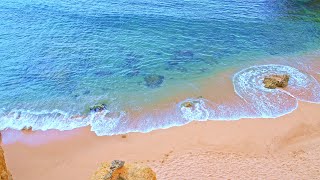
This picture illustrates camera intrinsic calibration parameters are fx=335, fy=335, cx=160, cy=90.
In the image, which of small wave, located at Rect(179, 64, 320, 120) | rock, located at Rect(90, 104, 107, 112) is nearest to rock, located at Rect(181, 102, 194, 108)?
small wave, located at Rect(179, 64, 320, 120)

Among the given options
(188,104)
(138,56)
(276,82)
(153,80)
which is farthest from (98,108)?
(276,82)

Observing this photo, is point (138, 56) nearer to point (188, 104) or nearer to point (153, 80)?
point (153, 80)

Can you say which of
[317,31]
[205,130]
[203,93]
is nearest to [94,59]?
[203,93]

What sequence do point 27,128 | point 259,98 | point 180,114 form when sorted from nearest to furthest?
point 27,128
point 180,114
point 259,98

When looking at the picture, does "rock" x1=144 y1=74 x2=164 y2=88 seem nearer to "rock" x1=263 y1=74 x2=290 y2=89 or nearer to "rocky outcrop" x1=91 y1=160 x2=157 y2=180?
"rock" x1=263 y1=74 x2=290 y2=89

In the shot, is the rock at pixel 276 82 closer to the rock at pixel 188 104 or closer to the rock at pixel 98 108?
the rock at pixel 188 104

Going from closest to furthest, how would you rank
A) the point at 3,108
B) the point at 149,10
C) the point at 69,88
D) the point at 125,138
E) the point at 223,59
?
the point at 125,138 < the point at 3,108 < the point at 69,88 < the point at 223,59 < the point at 149,10

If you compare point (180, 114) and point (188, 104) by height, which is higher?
point (188, 104)

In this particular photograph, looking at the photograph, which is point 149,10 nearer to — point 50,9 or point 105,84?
point 50,9
